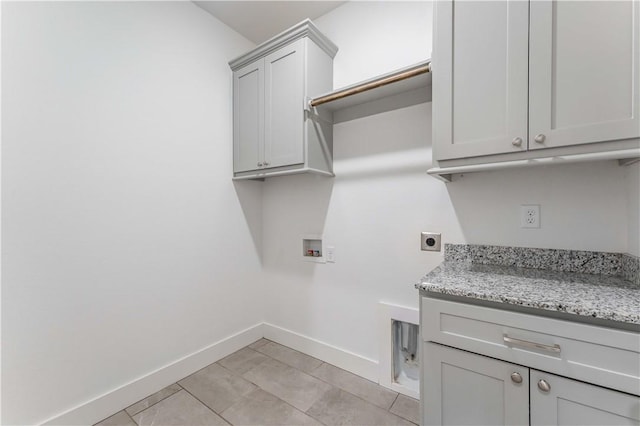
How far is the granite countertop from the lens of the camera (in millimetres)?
841

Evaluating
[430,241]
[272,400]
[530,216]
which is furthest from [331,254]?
[530,216]

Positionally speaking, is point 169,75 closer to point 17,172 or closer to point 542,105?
point 17,172

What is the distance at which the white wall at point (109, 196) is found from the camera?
1347mm

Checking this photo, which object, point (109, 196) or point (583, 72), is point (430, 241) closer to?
point (583, 72)

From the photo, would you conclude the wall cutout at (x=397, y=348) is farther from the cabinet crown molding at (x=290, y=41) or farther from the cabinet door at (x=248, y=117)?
the cabinet crown molding at (x=290, y=41)

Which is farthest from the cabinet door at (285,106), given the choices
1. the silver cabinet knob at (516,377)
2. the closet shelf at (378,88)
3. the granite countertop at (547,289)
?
the silver cabinet knob at (516,377)

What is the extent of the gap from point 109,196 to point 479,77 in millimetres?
2095

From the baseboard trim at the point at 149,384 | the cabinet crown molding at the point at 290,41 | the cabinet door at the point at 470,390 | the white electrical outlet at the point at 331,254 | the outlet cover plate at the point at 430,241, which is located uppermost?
the cabinet crown molding at the point at 290,41

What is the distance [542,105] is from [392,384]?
178cm

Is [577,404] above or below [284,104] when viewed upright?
below

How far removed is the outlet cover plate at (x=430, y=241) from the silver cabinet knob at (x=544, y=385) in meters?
0.84

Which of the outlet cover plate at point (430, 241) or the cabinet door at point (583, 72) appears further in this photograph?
the outlet cover plate at point (430, 241)

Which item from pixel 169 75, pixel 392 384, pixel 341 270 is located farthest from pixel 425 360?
pixel 169 75

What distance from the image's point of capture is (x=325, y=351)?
7.09 feet
